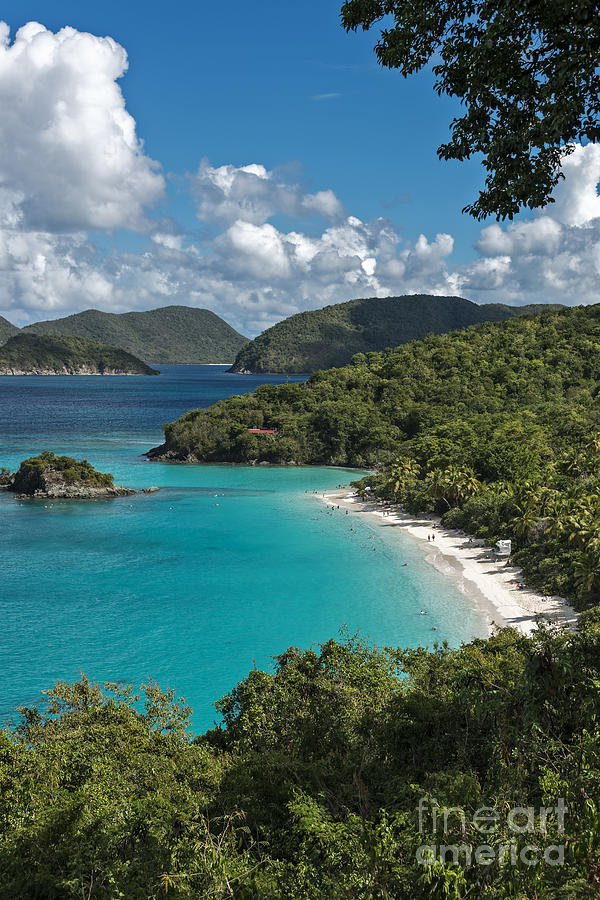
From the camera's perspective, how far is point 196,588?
41281 millimetres

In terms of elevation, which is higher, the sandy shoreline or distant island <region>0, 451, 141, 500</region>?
distant island <region>0, 451, 141, 500</region>

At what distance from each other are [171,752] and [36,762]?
11.4 feet

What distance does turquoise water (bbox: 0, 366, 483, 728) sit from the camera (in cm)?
3048

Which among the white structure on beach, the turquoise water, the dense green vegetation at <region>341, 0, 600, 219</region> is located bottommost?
the turquoise water

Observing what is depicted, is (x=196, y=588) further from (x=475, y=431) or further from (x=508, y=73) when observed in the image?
(x=475, y=431)

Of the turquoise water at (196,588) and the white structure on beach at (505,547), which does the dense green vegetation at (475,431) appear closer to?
the white structure on beach at (505,547)

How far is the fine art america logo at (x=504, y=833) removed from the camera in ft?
20.9

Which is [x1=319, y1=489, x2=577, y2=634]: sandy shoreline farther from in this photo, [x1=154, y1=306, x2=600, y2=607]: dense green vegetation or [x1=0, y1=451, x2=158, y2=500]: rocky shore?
[x1=0, y1=451, x2=158, y2=500]: rocky shore

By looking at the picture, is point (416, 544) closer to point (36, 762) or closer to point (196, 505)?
point (196, 505)

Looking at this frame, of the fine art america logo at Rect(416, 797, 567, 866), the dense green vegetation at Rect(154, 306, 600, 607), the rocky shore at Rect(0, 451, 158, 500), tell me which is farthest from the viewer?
the rocky shore at Rect(0, 451, 158, 500)

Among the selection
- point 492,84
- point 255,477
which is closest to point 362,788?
point 492,84

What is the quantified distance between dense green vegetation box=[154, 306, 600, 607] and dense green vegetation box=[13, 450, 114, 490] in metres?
23.9

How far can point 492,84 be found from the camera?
718 centimetres

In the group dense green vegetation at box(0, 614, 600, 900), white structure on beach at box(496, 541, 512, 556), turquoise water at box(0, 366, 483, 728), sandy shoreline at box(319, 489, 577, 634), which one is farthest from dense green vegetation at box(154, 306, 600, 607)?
dense green vegetation at box(0, 614, 600, 900)
